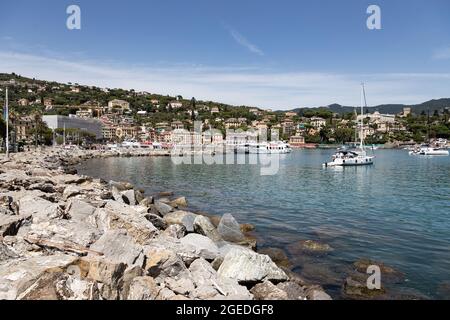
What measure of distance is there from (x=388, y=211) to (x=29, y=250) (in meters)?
17.2

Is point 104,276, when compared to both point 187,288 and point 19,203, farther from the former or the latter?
point 19,203

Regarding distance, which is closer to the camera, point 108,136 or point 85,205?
point 85,205

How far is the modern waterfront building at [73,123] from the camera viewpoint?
126 metres

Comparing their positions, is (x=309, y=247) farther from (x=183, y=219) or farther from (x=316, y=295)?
(x=316, y=295)

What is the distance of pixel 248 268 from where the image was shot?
828 cm

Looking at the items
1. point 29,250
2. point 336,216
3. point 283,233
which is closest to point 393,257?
point 283,233

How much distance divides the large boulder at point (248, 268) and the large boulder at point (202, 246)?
2.74 feet

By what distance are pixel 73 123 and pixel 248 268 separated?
140782mm

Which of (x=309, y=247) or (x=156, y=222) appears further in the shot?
(x=309, y=247)

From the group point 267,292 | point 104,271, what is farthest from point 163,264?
point 267,292

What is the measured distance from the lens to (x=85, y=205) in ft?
37.7

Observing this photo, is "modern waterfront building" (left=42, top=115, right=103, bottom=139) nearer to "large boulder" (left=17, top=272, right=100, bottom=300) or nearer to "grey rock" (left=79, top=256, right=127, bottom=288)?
"grey rock" (left=79, top=256, right=127, bottom=288)

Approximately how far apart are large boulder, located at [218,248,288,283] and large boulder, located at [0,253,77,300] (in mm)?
3344

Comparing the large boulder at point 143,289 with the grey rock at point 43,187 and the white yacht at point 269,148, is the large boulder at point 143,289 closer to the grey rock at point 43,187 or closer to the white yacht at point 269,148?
the grey rock at point 43,187
